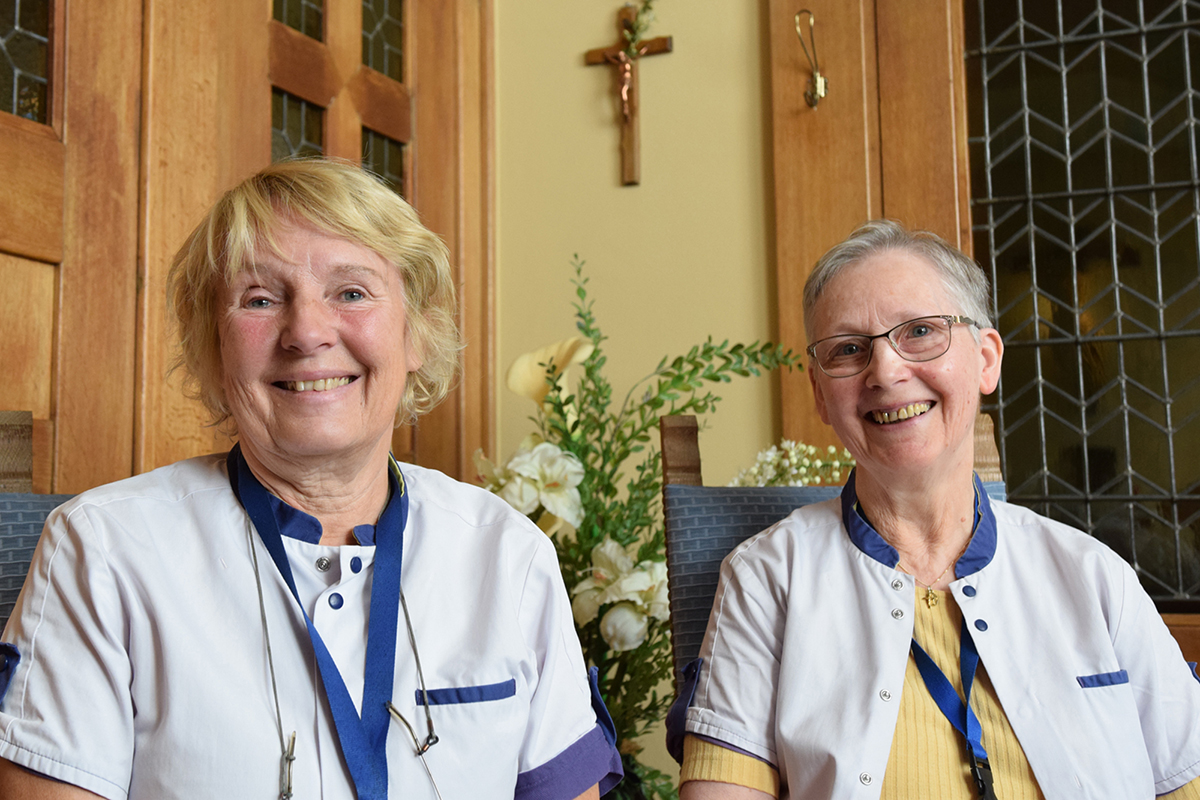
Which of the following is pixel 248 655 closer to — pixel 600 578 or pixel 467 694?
pixel 467 694

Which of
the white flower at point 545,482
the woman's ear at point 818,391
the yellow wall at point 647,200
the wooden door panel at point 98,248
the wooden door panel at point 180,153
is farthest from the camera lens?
the yellow wall at point 647,200

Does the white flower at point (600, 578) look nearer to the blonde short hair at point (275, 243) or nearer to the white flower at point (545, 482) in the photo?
the white flower at point (545, 482)

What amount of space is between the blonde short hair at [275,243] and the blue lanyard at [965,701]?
82 centimetres

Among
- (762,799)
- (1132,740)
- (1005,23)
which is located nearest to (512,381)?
(762,799)

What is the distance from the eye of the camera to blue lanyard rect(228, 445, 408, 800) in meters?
1.10

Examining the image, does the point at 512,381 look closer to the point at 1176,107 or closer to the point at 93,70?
the point at 93,70

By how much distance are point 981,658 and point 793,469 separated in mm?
781

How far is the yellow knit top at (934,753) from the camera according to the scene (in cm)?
127

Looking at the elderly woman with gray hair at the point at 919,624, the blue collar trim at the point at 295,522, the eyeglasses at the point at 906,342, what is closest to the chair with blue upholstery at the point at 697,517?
the elderly woman with gray hair at the point at 919,624

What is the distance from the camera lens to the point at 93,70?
181 cm

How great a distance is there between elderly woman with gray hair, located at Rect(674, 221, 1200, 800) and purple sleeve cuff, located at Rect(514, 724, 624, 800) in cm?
15

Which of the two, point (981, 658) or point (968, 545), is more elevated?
point (968, 545)

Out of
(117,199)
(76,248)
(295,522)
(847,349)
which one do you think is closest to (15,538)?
(295,522)

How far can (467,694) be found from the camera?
1.19 m
